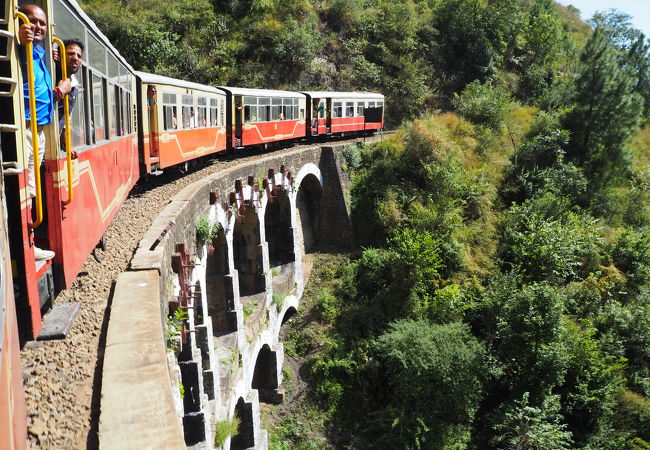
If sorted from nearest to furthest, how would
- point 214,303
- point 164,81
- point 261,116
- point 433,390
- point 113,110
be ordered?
point 113,110 < point 164,81 < point 214,303 < point 433,390 < point 261,116

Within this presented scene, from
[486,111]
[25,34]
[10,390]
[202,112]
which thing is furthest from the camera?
[486,111]

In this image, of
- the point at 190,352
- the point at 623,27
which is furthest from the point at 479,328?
the point at 623,27

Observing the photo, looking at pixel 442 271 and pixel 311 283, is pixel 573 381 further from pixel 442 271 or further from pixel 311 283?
pixel 311 283

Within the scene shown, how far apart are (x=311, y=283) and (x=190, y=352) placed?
39.0 ft

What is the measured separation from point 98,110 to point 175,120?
6.04m

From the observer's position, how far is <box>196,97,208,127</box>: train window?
12.4m

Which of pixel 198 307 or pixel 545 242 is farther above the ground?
pixel 198 307

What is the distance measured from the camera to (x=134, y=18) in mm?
27203

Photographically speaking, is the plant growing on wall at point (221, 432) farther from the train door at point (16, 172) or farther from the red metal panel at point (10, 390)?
the red metal panel at point (10, 390)

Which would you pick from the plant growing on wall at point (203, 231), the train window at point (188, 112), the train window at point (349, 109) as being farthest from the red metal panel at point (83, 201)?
the train window at point (349, 109)

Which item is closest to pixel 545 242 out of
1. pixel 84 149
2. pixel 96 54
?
pixel 96 54

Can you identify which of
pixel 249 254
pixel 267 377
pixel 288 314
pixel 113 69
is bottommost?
pixel 267 377

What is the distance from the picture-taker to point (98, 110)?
16.7ft

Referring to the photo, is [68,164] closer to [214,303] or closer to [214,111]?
[214,303]
